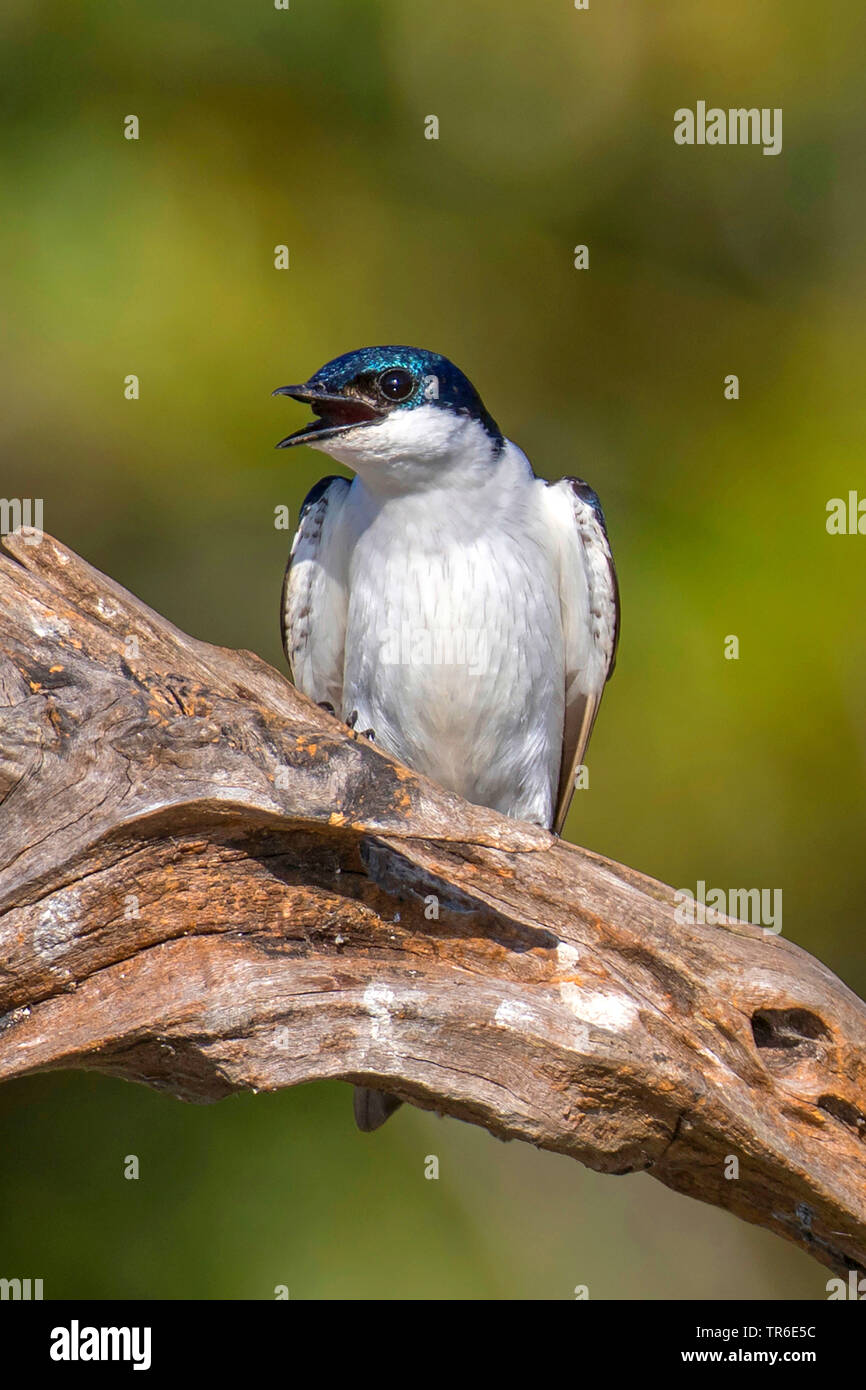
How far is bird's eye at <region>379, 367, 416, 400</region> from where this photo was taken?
427 centimetres

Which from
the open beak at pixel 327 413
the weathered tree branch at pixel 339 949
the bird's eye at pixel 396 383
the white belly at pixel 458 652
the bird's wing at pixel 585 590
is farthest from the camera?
the bird's wing at pixel 585 590


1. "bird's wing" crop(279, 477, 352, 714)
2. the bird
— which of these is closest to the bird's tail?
the bird

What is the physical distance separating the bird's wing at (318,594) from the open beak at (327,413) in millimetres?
514

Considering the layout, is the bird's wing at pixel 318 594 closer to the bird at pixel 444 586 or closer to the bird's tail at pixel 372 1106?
the bird at pixel 444 586

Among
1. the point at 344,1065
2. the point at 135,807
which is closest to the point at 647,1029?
the point at 344,1065

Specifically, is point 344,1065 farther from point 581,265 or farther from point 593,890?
point 581,265

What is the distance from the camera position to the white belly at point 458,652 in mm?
4488

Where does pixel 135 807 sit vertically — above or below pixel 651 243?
below

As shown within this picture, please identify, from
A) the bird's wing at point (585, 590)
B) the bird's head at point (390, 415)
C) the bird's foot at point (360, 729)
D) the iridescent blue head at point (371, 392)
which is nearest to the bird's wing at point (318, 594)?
the bird's foot at point (360, 729)

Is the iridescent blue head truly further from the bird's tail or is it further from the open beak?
the bird's tail

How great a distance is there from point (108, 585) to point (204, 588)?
10.1ft

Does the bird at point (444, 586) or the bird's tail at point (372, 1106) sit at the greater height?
the bird at point (444, 586)

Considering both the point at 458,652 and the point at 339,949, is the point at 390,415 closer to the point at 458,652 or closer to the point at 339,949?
the point at 458,652
